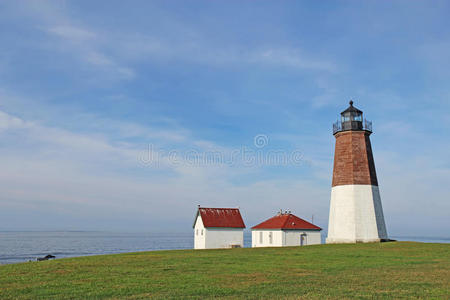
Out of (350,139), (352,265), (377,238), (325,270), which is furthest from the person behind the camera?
(350,139)

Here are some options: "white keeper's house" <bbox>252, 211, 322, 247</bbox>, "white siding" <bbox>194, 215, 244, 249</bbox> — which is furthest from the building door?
"white siding" <bbox>194, 215, 244, 249</bbox>

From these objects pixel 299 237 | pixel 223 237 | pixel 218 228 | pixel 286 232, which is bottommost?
pixel 223 237

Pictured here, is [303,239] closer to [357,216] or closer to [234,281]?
[357,216]

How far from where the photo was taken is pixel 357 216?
124 ft

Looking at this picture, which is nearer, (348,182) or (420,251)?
(420,251)

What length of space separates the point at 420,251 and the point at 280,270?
17.0m

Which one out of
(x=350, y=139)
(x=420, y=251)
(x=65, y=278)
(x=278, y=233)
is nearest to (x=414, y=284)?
(x=65, y=278)

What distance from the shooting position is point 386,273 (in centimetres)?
1820

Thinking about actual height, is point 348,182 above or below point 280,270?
above

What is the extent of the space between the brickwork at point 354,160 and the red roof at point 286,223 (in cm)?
948

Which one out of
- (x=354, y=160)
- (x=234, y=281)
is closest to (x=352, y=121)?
(x=354, y=160)

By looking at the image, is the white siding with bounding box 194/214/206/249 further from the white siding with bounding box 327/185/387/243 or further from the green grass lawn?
the green grass lawn

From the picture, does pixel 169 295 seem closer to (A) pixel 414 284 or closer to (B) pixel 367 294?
(B) pixel 367 294

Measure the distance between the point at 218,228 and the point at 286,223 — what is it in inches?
349
